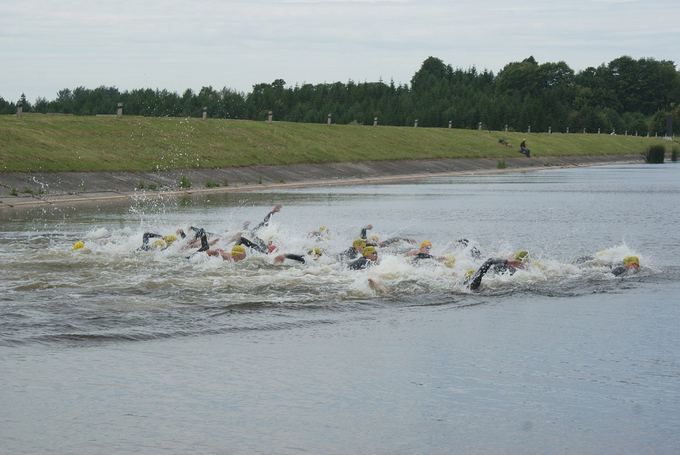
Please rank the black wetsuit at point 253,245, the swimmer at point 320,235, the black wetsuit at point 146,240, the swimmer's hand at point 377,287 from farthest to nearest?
the swimmer at point 320,235 < the black wetsuit at point 146,240 < the black wetsuit at point 253,245 < the swimmer's hand at point 377,287

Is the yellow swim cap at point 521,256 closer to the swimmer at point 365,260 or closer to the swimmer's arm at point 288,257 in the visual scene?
the swimmer at point 365,260

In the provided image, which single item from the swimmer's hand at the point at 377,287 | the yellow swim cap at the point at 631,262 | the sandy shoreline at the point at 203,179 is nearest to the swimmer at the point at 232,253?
the swimmer's hand at the point at 377,287

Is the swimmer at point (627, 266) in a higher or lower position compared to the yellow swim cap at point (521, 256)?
lower

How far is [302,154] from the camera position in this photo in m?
73.2

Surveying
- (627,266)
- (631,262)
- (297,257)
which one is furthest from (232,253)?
(631,262)

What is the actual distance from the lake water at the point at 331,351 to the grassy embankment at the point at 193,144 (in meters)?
25.7

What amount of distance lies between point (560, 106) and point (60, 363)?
514 feet

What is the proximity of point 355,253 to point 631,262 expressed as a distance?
18.8 feet

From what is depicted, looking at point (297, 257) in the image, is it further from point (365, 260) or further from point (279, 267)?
point (365, 260)

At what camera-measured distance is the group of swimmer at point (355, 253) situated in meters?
21.4

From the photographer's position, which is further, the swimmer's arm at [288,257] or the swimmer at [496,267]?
the swimmer's arm at [288,257]

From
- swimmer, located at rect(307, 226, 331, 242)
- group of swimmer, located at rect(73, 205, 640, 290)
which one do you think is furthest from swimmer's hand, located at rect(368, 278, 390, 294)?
swimmer, located at rect(307, 226, 331, 242)

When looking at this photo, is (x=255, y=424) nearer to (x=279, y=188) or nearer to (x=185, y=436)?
(x=185, y=436)

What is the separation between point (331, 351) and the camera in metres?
14.9
